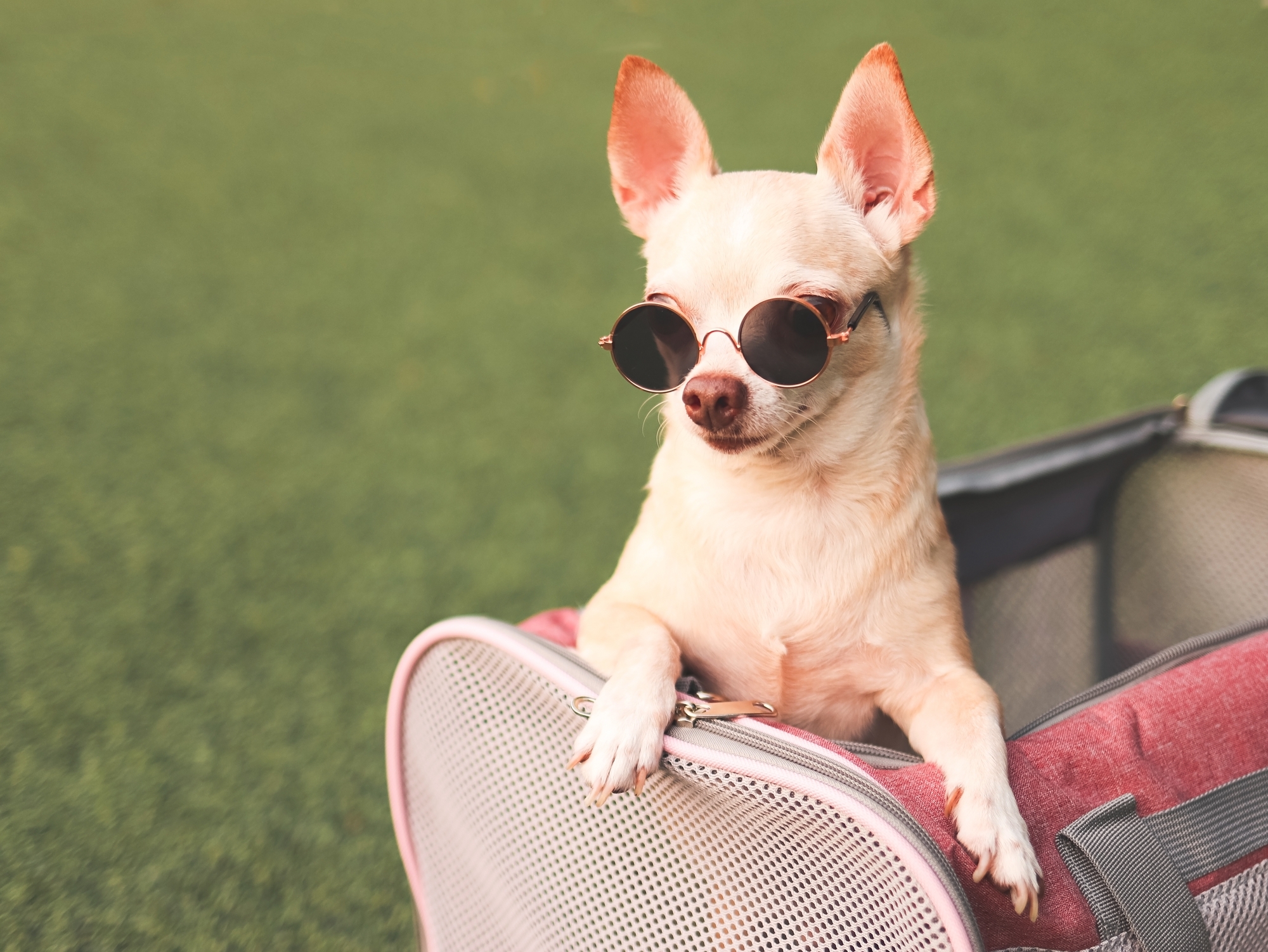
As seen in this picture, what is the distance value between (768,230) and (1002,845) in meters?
0.72

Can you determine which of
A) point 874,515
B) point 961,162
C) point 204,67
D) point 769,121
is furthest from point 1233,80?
point 204,67

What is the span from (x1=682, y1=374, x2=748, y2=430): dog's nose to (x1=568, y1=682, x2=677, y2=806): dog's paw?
12.3 inches

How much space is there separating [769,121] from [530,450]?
252 centimetres

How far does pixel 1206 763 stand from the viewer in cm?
107

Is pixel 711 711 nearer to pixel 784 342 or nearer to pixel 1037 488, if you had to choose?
pixel 784 342

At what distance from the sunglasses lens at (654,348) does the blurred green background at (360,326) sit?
3.61ft

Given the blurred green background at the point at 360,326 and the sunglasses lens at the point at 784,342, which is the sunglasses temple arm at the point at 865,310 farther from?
the blurred green background at the point at 360,326

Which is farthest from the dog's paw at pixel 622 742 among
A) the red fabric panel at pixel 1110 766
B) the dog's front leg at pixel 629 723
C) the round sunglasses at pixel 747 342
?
the round sunglasses at pixel 747 342

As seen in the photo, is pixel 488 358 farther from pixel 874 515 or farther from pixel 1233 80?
pixel 1233 80

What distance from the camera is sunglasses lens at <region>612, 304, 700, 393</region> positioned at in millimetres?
1076

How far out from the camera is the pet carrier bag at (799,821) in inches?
34.2

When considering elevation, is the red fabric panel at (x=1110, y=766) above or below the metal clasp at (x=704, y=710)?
below

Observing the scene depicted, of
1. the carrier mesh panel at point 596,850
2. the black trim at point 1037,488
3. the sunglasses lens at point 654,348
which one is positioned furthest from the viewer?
the black trim at point 1037,488

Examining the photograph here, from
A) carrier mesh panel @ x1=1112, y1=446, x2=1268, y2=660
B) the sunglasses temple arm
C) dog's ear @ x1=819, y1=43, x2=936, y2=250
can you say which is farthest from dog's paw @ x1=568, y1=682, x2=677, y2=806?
carrier mesh panel @ x1=1112, y1=446, x2=1268, y2=660
